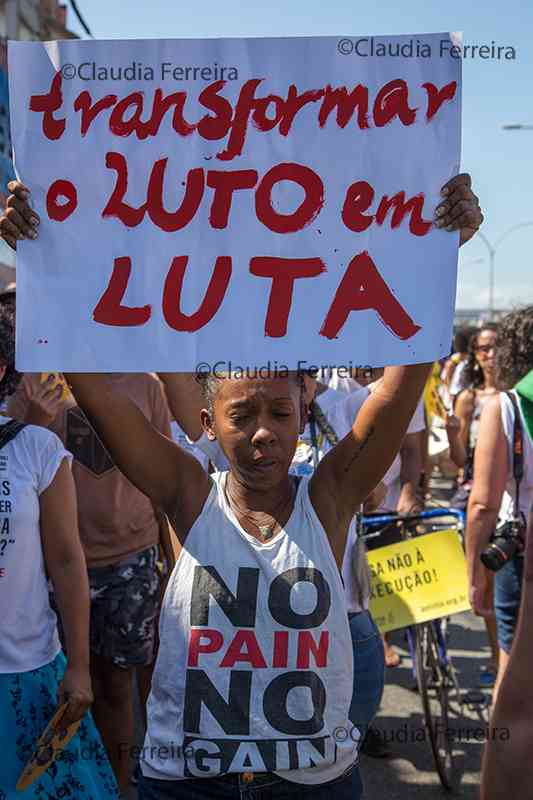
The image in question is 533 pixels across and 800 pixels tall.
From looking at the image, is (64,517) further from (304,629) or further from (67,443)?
(67,443)

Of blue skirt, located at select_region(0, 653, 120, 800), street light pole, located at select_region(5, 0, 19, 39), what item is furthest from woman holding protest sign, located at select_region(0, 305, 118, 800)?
street light pole, located at select_region(5, 0, 19, 39)

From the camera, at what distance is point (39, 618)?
259 cm

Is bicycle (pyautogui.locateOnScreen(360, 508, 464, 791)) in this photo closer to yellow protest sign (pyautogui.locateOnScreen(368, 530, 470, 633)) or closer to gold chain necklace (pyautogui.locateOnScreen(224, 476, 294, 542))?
yellow protest sign (pyautogui.locateOnScreen(368, 530, 470, 633))

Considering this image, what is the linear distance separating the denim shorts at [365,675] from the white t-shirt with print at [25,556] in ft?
2.91

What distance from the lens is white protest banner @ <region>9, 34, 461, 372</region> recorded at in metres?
2.01

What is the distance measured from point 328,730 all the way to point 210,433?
29.1 inches

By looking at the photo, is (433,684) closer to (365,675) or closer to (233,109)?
(365,675)

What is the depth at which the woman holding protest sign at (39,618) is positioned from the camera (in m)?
2.44

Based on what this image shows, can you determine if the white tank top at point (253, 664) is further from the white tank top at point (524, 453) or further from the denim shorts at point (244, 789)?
the white tank top at point (524, 453)

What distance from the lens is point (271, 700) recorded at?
6.49 feet

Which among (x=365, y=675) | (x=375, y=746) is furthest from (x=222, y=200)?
(x=375, y=746)

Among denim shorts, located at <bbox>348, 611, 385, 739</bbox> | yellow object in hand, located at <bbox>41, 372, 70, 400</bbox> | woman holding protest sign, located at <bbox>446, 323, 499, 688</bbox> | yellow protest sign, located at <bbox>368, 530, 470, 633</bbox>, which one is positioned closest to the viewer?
denim shorts, located at <bbox>348, 611, 385, 739</bbox>

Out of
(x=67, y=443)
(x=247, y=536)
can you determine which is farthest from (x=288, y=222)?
(x=67, y=443)

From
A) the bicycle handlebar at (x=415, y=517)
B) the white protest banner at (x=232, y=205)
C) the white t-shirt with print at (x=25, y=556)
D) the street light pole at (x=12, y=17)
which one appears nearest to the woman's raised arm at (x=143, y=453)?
the white protest banner at (x=232, y=205)
